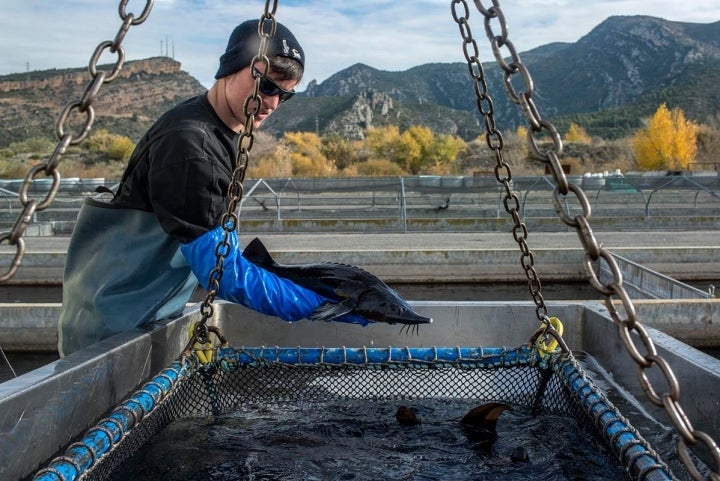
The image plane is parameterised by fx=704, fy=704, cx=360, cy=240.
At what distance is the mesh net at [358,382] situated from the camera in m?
2.73

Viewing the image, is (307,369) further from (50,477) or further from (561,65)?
(561,65)

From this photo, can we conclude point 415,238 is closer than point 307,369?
No

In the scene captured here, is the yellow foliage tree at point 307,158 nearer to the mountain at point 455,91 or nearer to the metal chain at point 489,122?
the mountain at point 455,91

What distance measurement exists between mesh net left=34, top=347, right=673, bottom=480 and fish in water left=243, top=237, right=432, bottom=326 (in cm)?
33

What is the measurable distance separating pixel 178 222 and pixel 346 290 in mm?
809

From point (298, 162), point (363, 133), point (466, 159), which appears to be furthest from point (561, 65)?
point (298, 162)

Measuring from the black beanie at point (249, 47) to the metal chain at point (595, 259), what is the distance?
1134 mm

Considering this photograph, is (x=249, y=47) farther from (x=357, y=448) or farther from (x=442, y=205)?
(x=442, y=205)

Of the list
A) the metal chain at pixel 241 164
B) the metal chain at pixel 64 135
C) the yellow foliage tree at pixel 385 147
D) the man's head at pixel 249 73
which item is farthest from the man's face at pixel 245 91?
the yellow foliage tree at pixel 385 147

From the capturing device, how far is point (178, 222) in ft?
9.27

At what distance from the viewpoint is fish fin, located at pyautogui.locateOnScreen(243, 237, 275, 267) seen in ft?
11.2

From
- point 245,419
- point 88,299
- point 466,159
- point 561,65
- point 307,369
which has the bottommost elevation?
point 245,419

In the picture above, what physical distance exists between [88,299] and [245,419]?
3.03 feet

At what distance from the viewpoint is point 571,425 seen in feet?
10.2
